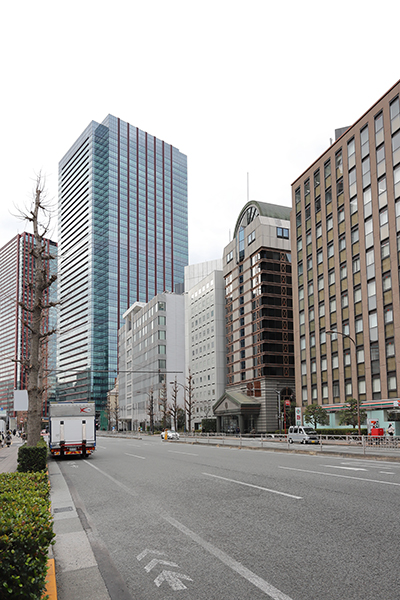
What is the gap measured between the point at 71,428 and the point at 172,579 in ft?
78.6

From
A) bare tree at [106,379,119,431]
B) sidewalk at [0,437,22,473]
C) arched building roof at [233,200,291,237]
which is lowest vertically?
bare tree at [106,379,119,431]

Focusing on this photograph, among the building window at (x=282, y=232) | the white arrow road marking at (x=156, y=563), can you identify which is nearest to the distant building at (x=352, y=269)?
the building window at (x=282, y=232)

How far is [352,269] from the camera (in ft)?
194

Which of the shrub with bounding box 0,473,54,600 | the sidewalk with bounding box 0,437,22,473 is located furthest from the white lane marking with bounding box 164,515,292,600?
the sidewalk with bounding box 0,437,22,473

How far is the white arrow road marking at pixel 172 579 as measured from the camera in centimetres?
572

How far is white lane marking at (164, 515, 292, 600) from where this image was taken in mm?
5324

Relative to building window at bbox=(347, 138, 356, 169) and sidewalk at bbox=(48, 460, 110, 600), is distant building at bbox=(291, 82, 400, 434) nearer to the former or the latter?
building window at bbox=(347, 138, 356, 169)

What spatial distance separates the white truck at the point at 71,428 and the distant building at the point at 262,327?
52.7 meters

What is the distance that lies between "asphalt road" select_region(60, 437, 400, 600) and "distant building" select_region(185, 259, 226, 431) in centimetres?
8638

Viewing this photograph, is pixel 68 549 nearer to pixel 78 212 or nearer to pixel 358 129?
pixel 358 129

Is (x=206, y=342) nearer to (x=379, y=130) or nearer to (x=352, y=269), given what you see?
(x=352, y=269)

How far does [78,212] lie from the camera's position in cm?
19375

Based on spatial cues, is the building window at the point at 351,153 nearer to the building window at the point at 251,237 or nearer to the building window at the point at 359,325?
the building window at the point at 359,325

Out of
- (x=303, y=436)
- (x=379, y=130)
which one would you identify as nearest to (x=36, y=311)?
(x=303, y=436)
